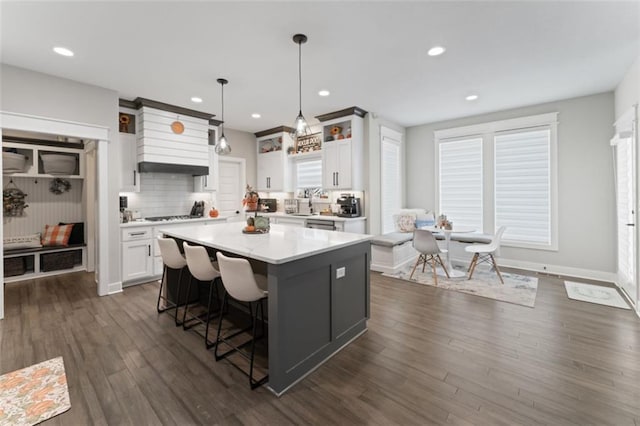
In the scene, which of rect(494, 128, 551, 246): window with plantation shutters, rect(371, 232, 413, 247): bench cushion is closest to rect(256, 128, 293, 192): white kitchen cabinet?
rect(371, 232, 413, 247): bench cushion

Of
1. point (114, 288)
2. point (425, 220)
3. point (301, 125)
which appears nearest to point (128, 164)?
point (114, 288)

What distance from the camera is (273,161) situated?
21.2ft

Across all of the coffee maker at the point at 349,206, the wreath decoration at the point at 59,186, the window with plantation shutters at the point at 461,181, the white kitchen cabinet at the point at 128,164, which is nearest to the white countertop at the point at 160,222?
the white kitchen cabinet at the point at 128,164

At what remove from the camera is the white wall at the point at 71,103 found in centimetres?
326

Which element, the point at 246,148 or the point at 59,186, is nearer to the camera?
the point at 59,186

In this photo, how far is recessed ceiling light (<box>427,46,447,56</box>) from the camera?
2.95 m

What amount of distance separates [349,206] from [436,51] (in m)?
2.78

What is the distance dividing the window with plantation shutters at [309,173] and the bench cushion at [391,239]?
1.85 m

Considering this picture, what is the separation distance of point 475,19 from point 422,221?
12.2ft

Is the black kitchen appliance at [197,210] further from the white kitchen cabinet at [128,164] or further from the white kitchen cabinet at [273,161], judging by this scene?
the white kitchen cabinet at [273,161]

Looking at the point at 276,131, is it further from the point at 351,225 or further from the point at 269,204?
the point at 351,225

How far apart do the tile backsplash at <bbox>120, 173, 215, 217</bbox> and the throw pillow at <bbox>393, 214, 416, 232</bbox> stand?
382cm

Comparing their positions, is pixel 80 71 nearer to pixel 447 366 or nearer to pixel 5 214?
pixel 5 214

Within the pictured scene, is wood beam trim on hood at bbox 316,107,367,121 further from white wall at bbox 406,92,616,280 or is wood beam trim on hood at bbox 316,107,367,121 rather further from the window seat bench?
white wall at bbox 406,92,616,280
